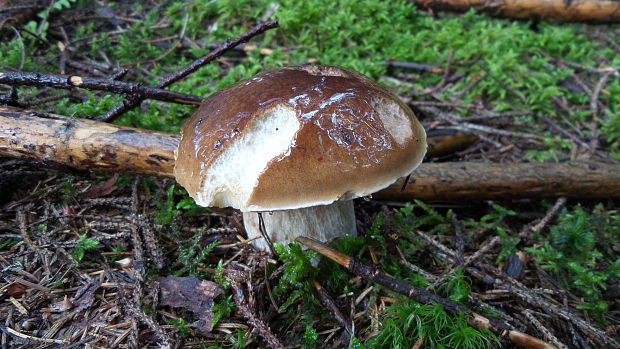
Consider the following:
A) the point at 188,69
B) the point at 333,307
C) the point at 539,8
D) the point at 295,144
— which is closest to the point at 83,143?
the point at 188,69

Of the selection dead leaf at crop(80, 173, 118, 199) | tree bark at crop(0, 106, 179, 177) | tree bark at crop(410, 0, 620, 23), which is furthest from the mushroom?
tree bark at crop(410, 0, 620, 23)

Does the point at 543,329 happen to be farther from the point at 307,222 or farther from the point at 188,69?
the point at 188,69

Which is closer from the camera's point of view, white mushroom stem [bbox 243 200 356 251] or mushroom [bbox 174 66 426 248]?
mushroom [bbox 174 66 426 248]

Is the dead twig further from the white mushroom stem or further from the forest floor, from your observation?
the white mushroom stem

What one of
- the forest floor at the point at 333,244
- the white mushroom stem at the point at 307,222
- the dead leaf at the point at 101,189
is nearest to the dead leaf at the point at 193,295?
the forest floor at the point at 333,244

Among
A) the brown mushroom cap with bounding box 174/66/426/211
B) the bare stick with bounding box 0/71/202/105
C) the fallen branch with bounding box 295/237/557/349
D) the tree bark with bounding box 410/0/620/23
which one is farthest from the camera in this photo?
the tree bark with bounding box 410/0/620/23

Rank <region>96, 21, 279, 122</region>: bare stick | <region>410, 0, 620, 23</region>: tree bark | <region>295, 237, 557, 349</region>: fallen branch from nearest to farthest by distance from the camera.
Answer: <region>295, 237, 557, 349</region>: fallen branch
<region>96, 21, 279, 122</region>: bare stick
<region>410, 0, 620, 23</region>: tree bark

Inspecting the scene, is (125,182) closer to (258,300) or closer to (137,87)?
(137,87)

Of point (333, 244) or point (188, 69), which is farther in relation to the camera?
point (188, 69)
